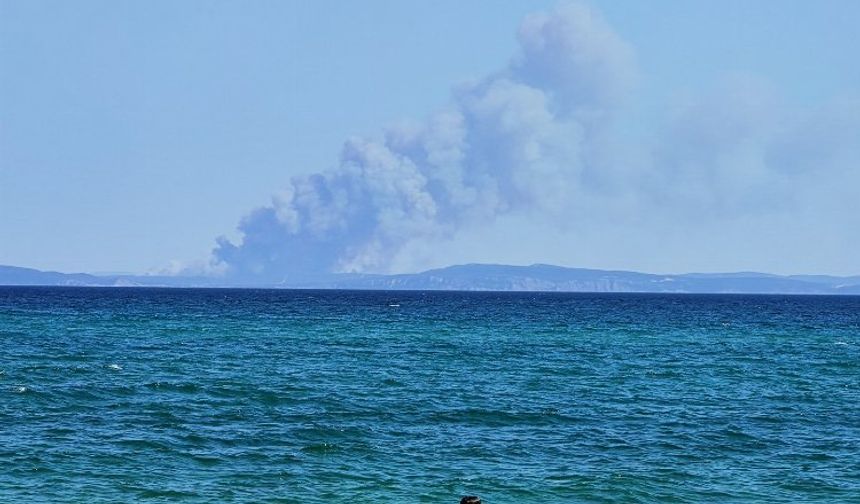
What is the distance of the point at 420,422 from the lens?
44.9m

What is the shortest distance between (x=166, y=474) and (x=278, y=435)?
23.4 feet

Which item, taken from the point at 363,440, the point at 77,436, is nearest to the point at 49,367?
the point at 77,436

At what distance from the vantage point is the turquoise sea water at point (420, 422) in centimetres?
3366

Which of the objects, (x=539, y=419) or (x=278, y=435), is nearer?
(x=278, y=435)

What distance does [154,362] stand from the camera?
67.6m

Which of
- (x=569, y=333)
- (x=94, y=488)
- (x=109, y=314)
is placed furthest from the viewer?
(x=109, y=314)

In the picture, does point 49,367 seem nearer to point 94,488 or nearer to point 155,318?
point 94,488

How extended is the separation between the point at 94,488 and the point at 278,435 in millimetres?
9415

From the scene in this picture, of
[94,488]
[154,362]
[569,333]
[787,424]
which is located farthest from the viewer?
[569,333]

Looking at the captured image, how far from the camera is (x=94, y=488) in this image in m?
32.6

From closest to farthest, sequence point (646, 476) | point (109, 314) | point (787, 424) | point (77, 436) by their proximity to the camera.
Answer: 1. point (646, 476)
2. point (77, 436)
3. point (787, 424)
4. point (109, 314)

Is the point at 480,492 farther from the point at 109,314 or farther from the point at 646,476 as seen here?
the point at 109,314

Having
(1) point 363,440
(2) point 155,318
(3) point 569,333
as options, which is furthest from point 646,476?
(2) point 155,318

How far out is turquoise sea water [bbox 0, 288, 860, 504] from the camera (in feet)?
110
